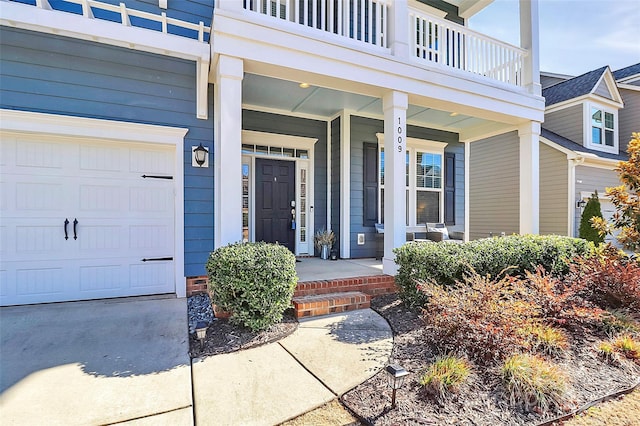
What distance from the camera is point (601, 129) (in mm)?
10250

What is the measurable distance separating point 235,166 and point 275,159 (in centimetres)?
268

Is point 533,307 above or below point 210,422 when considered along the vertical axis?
above

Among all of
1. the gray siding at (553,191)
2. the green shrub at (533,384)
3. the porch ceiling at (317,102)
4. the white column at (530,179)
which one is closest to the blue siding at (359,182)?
the porch ceiling at (317,102)

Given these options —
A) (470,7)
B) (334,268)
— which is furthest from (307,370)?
(470,7)

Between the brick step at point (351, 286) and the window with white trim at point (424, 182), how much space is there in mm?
2986

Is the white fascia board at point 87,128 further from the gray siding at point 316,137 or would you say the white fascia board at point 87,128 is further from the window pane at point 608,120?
the window pane at point 608,120

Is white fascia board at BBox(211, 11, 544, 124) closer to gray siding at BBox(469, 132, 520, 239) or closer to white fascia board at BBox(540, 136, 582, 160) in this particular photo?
white fascia board at BBox(540, 136, 582, 160)

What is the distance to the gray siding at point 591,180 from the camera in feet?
28.7

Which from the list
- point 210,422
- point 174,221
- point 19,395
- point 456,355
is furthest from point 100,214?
point 456,355

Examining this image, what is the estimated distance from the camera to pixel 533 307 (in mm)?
3156

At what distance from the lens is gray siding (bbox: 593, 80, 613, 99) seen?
10.1 m

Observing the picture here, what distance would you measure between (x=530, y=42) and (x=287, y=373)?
23.4 feet

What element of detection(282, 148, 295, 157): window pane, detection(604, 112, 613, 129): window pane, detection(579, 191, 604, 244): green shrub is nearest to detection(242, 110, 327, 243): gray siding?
detection(282, 148, 295, 157): window pane

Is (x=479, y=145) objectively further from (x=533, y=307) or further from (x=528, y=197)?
(x=533, y=307)
